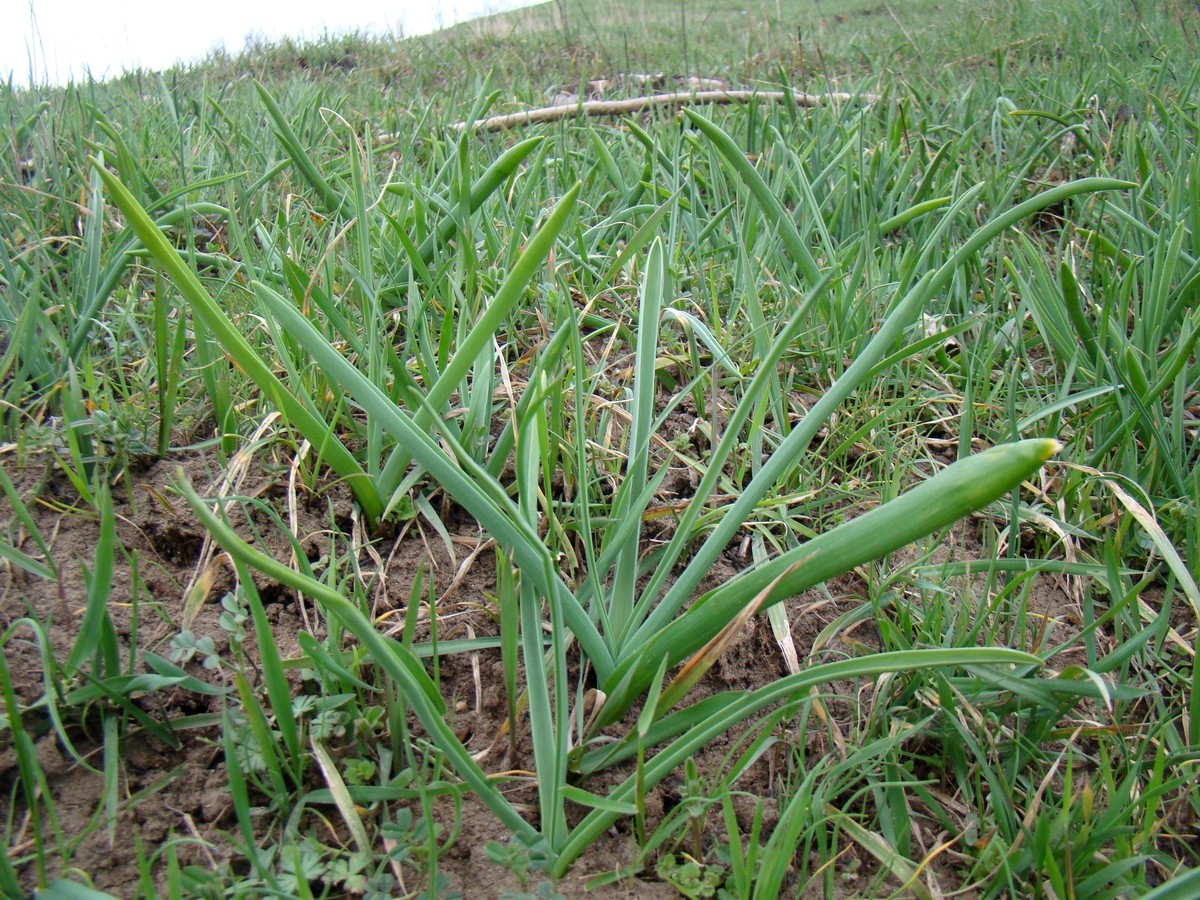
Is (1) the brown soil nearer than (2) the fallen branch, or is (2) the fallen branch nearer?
(1) the brown soil

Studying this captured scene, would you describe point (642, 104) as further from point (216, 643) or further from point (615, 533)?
point (216, 643)

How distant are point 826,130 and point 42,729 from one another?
239 cm

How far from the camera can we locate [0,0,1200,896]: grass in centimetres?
80

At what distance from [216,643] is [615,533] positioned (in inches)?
20.7

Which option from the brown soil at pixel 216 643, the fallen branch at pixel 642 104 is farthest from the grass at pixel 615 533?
the fallen branch at pixel 642 104

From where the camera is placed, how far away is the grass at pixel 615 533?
0.80m

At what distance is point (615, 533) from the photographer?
1.04m

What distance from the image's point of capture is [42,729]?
866mm

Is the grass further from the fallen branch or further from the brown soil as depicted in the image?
the fallen branch

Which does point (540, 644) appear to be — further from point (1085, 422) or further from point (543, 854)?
point (1085, 422)

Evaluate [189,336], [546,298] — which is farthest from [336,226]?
[546,298]

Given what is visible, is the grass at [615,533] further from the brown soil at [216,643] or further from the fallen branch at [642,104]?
the fallen branch at [642,104]

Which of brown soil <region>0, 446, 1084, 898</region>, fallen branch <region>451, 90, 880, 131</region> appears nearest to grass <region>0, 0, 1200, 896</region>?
brown soil <region>0, 446, 1084, 898</region>

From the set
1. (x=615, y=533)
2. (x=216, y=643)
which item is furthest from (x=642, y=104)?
(x=216, y=643)
